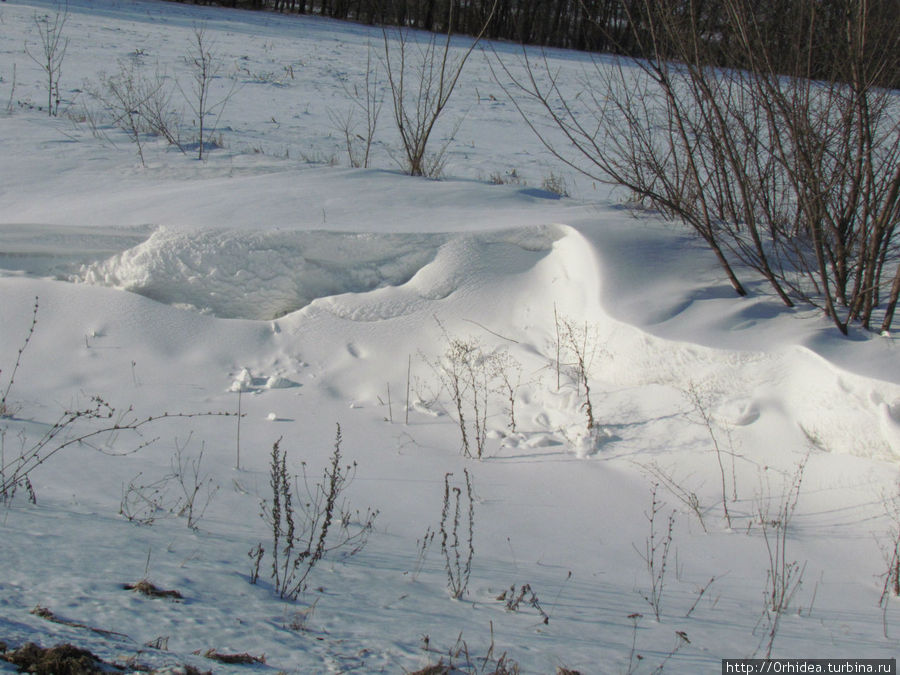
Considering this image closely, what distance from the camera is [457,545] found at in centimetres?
308

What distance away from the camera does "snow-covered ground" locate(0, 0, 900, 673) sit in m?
2.36

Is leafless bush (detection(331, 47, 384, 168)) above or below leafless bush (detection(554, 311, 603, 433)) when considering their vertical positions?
above

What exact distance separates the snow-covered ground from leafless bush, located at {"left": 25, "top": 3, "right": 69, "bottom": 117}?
286cm

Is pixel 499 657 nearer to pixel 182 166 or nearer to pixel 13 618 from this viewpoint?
pixel 13 618

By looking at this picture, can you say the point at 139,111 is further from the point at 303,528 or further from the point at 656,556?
the point at 656,556

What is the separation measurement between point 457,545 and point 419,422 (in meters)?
1.69

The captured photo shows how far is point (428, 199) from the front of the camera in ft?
→ 22.3

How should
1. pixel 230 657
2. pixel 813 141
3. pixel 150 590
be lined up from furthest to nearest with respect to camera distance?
pixel 813 141
pixel 150 590
pixel 230 657

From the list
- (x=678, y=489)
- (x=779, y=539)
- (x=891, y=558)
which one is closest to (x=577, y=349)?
(x=678, y=489)

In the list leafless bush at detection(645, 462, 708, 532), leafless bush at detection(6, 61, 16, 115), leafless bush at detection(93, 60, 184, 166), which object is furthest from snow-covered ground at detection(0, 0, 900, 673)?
leafless bush at detection(6, 61, 16, 115)

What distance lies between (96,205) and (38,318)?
57.6 inches

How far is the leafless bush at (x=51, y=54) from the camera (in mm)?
10275

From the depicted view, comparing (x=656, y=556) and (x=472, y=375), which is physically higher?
(x=472, y=375)

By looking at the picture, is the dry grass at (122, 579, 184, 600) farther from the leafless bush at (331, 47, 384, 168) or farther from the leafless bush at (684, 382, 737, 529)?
the leafless bush at (331, 47, 384, 168)
